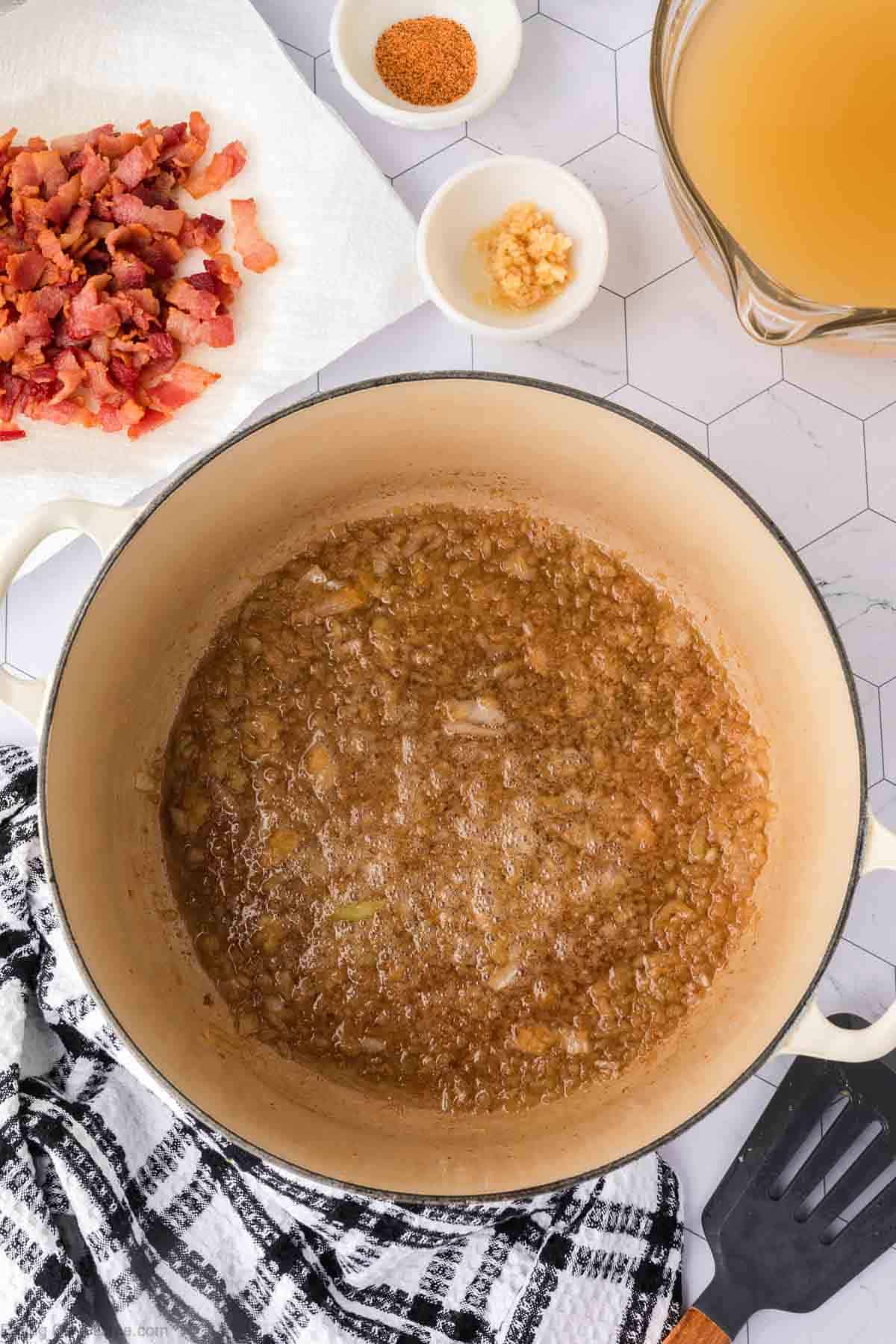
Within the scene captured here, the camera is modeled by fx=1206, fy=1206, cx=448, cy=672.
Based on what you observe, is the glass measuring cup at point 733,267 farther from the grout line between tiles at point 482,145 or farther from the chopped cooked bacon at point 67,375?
the chopped cooked bacon at point 67,375

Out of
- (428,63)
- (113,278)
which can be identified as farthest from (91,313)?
(428,63)

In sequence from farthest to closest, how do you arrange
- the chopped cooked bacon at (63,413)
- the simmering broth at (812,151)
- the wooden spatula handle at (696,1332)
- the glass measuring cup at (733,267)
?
the chopped cooked bacon at (63,413)
the wooden spatula handle at (696,1332)
the simmering broth at (812,151)
the glass measuring cup at (733,267)

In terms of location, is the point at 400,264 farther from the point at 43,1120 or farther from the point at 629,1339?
the point at 629,1339

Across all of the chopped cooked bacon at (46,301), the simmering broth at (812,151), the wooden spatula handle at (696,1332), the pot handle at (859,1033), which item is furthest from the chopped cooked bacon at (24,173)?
the wooden spatula handle at (696,1332)

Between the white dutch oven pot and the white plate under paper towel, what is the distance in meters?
0.17

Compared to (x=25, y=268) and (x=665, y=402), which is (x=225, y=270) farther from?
(x=665, y=402)

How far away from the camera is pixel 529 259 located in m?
1.18

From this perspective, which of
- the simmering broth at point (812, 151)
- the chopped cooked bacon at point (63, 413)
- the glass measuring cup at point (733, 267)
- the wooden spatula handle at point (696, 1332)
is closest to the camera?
the glass measuring cup at point (733, 267)

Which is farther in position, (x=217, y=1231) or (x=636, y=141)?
(x=636, y=141)

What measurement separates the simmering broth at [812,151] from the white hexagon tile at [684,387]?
6.5 inches

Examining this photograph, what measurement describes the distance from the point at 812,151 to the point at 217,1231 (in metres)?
1.11

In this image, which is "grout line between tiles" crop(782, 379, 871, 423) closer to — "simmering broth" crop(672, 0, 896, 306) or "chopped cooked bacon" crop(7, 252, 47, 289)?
"simmering broth" crop(672, 0, 896, 306)

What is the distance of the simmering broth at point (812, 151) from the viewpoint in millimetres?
1030

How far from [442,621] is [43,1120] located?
589mm
